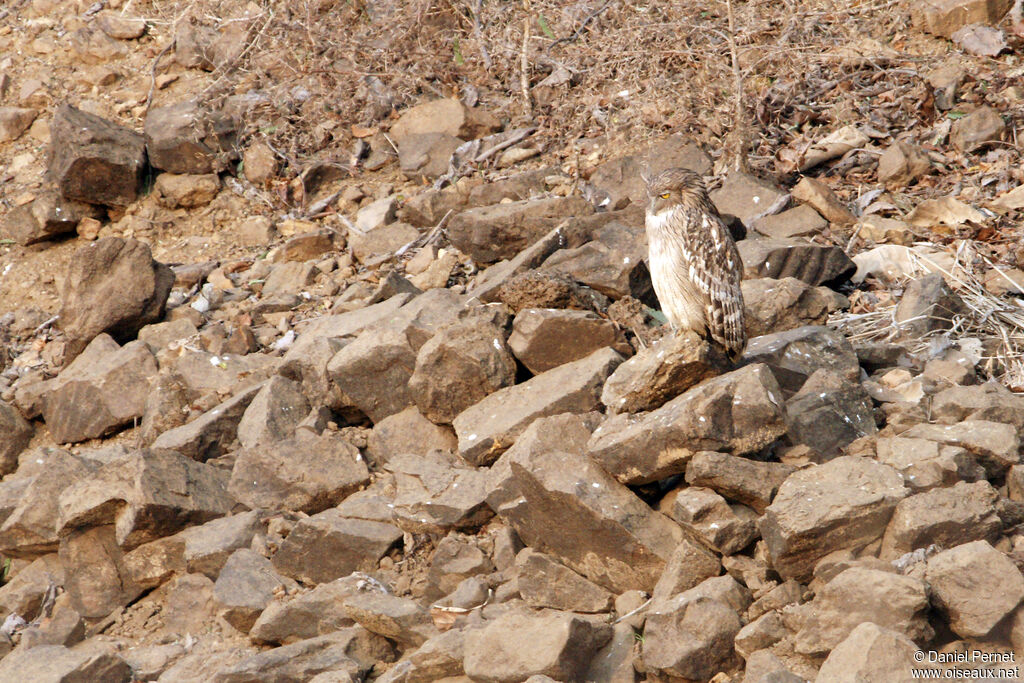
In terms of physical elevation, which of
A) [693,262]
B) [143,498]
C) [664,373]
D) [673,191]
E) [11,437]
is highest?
[673,191]

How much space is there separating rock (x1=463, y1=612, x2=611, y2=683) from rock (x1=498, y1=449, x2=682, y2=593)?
16.5 inches

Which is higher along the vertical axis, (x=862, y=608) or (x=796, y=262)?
(x=862, y=608)

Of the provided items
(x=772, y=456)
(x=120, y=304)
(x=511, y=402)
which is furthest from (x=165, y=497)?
(x=772, y=456)

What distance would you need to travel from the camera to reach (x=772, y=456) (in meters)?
5.07

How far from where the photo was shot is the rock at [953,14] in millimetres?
10047

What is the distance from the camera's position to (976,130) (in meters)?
8.94

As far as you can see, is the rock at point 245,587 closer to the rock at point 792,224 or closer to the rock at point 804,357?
the rock at point 804,357

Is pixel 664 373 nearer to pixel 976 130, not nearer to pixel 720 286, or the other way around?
pixel 720 286

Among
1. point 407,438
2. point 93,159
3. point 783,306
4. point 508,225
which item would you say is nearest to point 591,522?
point 407,438

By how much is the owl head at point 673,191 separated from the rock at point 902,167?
143 inches

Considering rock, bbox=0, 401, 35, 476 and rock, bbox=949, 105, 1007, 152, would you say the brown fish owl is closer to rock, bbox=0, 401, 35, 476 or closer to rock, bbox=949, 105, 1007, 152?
rock, bbox=949, 105, 1007, 152

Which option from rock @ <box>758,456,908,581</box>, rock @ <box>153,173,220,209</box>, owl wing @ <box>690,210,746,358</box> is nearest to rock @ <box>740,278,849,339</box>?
owl wing @ <box>690,210,746,358</box>

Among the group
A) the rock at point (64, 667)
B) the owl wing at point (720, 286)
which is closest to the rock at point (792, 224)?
the owl wing at point (720, 286)

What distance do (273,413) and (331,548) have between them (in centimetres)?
149
